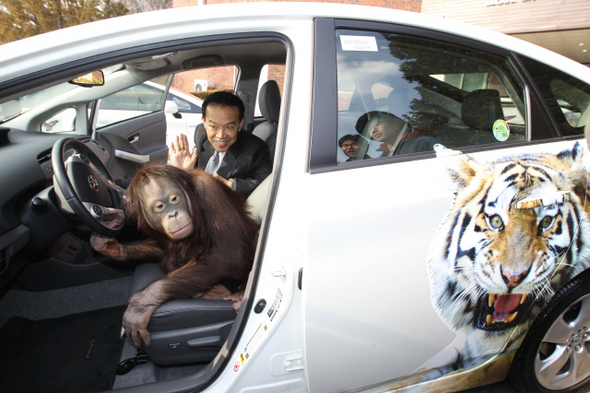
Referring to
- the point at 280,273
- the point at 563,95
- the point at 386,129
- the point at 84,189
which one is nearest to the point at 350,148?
the point at 386,129

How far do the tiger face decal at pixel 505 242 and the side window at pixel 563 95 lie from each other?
0.47ft

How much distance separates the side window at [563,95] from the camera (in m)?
1.46

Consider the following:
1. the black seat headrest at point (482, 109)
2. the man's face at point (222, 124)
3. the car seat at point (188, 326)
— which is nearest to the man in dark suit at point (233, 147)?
the man's face at point (222, 124)

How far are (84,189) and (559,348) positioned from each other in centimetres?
232

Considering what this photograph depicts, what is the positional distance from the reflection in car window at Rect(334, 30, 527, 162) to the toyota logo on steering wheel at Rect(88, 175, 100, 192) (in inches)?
53.3

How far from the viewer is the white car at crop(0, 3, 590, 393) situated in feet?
3.81

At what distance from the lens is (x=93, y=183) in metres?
1.94

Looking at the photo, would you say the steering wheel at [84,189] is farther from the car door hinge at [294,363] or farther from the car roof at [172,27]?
the car door hinge at [294,363]

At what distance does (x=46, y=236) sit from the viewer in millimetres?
2084

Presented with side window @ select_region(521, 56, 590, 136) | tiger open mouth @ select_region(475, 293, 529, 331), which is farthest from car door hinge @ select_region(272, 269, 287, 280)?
side window @ select_region(521, 56, 590, 136)

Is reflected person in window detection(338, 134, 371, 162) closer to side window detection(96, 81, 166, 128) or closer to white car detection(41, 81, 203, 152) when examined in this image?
white car detection(41, 81, 203, 152)

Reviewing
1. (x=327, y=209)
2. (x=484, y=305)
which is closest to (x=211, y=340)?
(x=327, y=209)

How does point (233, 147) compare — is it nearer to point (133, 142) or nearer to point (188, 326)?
point (188, 326)

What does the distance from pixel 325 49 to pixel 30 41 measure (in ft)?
2.87
